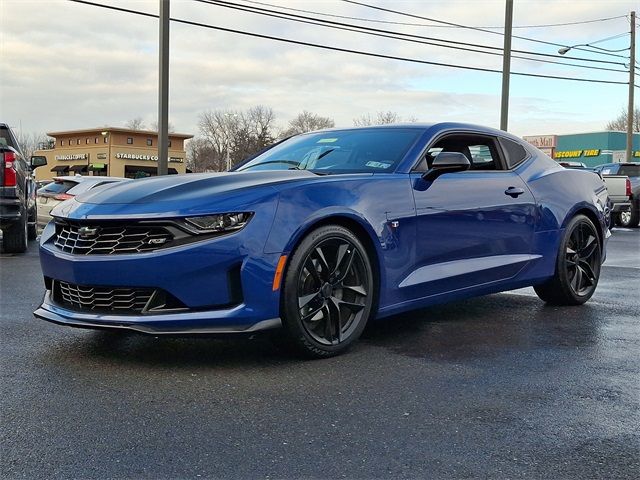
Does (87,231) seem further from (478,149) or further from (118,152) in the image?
(118,152)

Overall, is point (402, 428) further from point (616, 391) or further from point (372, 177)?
point (372, 177)

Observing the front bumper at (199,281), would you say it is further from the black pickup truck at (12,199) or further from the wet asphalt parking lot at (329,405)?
the black pickup truck at (12,199)

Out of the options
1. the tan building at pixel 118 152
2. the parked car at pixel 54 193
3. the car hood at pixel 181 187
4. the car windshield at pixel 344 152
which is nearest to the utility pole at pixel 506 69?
the parked car at pixel 54 193

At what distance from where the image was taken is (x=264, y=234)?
359 centimetres

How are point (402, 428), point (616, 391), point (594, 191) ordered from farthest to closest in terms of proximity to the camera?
point (594, 191), point (616, 391), point (402, 428)

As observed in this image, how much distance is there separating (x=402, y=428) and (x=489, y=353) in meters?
1.47

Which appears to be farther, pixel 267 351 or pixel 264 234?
pixel 267 351

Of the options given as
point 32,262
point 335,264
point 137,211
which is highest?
point 137,211

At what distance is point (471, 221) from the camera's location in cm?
473

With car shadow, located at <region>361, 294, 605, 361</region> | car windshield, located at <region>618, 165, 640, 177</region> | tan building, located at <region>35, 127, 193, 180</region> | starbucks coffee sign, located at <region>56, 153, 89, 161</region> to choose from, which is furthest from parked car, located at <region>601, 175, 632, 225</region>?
starbucks coffee sign, located at <region>56, 153, 89, 161</region>

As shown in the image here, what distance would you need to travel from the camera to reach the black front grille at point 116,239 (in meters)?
3.54

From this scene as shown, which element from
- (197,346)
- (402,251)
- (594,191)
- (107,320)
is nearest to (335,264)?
(402,251)

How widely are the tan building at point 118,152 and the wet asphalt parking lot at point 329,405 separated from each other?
65.6 meters

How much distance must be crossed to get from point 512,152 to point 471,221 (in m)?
1.06
